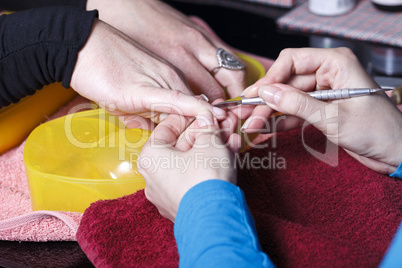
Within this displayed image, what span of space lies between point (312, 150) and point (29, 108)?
19.8 inches

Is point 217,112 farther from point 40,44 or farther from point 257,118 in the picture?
point 40,44

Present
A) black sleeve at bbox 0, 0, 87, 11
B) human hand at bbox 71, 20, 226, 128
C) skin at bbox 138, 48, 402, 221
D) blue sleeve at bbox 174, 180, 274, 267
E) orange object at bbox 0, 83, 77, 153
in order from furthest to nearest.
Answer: black sleeve at bbox 0, 0, 87, 11, orange object at bbox 0, 83, 77, 153, human hand at bbox 71, 20, 226, 128, skin at bbox 138, 48, 402, 221, blue sleeve at bbox 174, 180, 274, 267

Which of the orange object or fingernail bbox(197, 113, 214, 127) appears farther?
the orange object

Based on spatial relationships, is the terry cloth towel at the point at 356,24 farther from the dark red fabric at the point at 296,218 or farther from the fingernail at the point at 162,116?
the fingernail at the point at 162,116

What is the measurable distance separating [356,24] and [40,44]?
33.2 inches

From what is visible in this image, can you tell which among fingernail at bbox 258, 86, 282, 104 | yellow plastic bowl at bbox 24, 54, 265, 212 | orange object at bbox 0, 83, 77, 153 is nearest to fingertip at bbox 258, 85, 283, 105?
fingernail at bbox 258, 86, 282, 104

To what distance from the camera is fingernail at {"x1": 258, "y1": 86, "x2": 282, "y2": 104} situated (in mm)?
622

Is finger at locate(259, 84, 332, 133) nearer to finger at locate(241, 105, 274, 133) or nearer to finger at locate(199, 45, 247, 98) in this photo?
finger at locate(241, 105, 274, 133)

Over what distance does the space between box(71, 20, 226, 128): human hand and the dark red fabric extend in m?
0.14

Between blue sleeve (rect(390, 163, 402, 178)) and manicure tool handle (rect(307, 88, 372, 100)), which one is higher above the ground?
manicure tool handle (rect(307, 88, 372, 100))

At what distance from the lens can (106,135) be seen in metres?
0.76

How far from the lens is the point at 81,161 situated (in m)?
0.71

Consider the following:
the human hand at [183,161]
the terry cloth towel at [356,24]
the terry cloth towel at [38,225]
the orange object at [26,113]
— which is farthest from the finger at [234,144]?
the terry cloth towel at [356,24]

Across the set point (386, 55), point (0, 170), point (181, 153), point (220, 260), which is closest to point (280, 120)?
point (181, 153)
